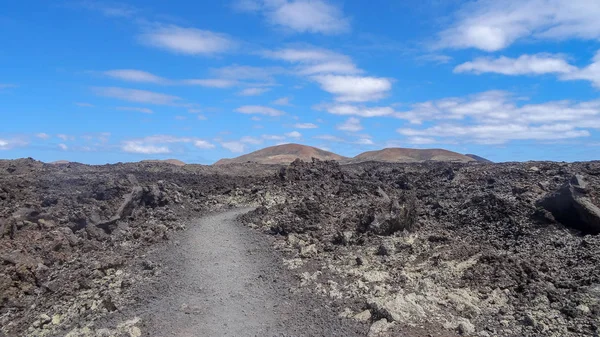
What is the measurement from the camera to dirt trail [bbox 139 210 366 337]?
→ 7.70 meters

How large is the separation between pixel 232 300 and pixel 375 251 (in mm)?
3897

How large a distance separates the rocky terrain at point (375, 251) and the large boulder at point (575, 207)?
32 mm

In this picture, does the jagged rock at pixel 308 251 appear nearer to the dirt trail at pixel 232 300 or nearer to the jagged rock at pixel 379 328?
the dirt trail at pixel 232 300

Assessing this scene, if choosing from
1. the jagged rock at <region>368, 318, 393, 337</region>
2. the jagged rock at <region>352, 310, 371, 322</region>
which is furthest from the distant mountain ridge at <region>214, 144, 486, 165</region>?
the jagged rock at <region>368, 318, 393, 337</region>

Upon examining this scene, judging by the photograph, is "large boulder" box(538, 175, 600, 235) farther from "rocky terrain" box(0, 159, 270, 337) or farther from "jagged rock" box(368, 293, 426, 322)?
"rocky terrain" box(0, 159, 270, 337)

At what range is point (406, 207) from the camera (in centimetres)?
1305

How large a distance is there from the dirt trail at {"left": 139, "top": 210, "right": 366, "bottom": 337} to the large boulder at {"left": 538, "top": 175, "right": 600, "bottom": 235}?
248 inches

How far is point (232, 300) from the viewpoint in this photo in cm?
888

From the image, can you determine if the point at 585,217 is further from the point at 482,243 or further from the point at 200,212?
the point at 200,212

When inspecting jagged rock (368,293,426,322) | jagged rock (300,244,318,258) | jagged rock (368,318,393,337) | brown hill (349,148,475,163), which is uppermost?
brown hill (349,148,475,163)

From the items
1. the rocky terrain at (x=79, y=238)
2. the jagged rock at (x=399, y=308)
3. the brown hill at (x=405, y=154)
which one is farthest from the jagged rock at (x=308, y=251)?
the brown hill at (x=405, y=154)

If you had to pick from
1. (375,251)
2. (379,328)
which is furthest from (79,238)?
(379,328)

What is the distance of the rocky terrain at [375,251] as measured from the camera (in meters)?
7.84

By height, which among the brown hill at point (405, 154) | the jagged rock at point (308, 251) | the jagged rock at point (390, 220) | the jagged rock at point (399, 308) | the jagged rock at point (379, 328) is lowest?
the jagged rock at point (379, 328)
